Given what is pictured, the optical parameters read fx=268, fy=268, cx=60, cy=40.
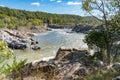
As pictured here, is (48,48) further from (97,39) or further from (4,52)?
(4,52)

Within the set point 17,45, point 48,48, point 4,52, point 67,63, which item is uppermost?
point 4,52

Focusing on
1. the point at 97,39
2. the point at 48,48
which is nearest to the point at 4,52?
the point at 97,39

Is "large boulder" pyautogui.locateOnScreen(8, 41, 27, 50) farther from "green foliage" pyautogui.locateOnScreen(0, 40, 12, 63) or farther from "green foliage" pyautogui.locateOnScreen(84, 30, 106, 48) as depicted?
"green foliage" pyautogui.locateOnScreen(0, 40, 12, 63)

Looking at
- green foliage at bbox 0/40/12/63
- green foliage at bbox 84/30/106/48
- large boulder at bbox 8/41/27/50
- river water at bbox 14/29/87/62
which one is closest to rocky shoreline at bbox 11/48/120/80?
green foliage at bbox 84/30/106/48

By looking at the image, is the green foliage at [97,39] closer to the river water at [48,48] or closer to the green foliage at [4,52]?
the river water at [48,48]

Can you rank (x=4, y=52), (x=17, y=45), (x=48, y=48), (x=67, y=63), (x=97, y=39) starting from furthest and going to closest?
(x=17, y=45)
(x=48, y=48)
(x=97, y=39)
(x=67, y=63)
(x=4, y=52)

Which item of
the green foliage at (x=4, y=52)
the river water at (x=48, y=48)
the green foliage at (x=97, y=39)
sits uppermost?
the green foliage at (x=4, y=52)

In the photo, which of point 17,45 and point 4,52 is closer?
point 4,52

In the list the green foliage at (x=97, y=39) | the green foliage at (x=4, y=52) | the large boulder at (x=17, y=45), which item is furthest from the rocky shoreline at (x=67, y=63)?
the large boulder at (x=17, y=45)

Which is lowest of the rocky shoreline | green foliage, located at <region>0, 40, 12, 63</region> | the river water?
the river water

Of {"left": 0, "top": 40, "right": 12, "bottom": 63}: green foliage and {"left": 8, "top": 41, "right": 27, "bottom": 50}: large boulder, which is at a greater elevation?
{"left": 0, "top": 40, "right": 12, "bottom": 63}: green foliage

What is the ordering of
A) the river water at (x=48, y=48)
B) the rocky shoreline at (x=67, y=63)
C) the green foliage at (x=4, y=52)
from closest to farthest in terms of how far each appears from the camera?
the green foliage at (x=4, y=52) < the rocky shoreline at (x=67, y=63) < the river water at (x=48, y=48)

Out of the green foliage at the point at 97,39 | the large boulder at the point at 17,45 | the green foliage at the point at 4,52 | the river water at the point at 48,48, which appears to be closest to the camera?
the green foliage at the point at 4,52

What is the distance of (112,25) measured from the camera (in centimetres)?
1927
